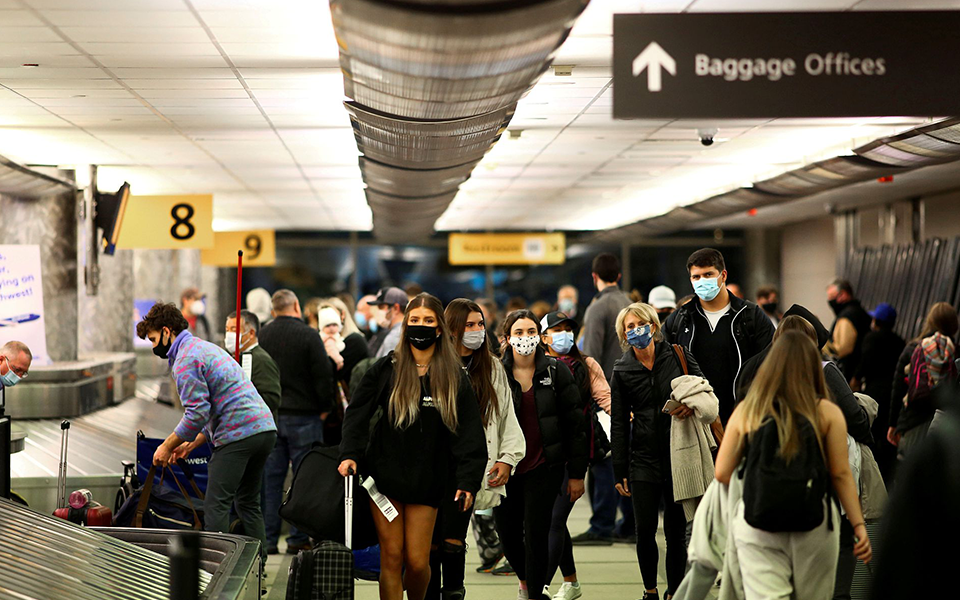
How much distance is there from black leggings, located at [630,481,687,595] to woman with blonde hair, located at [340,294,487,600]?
985 millimetres

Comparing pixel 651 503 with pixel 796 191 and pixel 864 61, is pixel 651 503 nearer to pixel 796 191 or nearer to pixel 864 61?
pixel 864 61

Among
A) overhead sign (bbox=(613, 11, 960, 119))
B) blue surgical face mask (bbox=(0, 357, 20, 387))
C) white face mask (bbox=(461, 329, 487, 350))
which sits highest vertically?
overhead sign (bbox=(613, 11, 960, 119))

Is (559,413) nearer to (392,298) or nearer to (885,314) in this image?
(392,298)

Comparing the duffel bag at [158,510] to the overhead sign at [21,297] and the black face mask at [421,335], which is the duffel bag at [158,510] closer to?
the black face mask at [421,335]

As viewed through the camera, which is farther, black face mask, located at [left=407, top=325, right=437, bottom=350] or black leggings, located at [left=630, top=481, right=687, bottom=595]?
black leggings, located at [left=630, top=481, right=687, bottom=595]

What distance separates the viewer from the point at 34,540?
12.7 feet

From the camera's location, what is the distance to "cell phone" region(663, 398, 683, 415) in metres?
5.02

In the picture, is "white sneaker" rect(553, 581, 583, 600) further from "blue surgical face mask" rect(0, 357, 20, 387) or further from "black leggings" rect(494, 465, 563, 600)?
"blue surgical face mask" rect(0, 357, 20, 387)

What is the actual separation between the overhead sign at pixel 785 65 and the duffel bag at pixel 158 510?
3.28m

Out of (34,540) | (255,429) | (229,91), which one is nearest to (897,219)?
(229,91)

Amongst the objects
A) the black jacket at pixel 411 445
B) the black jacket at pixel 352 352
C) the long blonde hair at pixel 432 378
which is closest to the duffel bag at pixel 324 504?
the black jacket at pixel 411 445

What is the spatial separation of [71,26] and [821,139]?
723 centimetres

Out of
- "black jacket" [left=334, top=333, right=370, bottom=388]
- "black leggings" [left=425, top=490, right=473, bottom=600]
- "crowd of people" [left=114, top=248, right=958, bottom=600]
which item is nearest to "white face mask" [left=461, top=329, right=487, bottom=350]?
"crowd of people" [left=114, top=248, right=958, bottom=600]

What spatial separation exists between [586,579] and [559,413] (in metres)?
1.55
